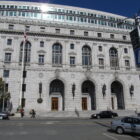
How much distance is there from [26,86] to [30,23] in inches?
719

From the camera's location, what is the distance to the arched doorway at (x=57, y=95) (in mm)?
45281

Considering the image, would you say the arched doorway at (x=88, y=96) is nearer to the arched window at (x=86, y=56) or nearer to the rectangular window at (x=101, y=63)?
the arched window at (x=86, y=56)

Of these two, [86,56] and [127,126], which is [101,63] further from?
[127,126]

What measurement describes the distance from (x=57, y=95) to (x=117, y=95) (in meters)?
18.3

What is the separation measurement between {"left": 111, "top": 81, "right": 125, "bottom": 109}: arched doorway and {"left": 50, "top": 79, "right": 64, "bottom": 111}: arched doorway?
15382 millimetres

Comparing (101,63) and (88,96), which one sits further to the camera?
(101,63)

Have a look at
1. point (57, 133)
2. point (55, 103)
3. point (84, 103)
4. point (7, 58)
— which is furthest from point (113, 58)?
point (57, 133)

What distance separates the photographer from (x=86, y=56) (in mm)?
49156

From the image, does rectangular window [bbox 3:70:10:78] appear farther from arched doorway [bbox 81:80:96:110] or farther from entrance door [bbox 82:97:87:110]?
entrance door [bbox 82:97:87:110]

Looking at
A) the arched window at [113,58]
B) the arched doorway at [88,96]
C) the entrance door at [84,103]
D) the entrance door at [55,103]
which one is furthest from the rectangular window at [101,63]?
the entrance door at [55,103]

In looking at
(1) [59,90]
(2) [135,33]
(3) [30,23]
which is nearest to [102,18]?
(3) [30,23]

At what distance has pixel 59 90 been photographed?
46.5m

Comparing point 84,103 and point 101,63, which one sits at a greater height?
point 101,63

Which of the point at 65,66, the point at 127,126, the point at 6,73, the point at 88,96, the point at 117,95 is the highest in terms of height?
the point at 65,66
